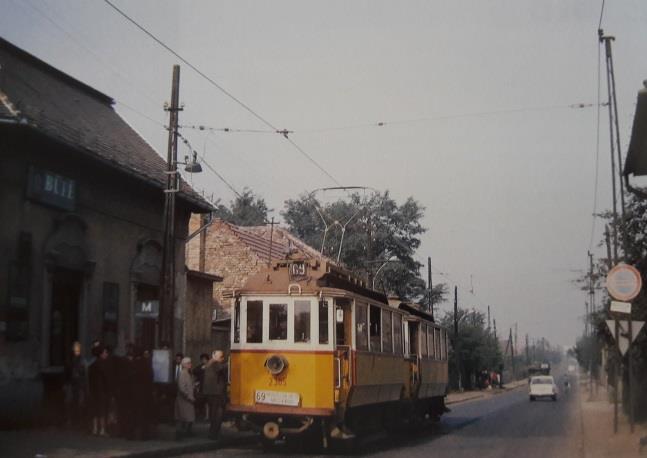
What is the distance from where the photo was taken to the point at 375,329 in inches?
705

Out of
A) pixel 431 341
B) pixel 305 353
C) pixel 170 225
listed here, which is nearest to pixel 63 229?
pixel 170 225

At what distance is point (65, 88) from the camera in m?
21.2

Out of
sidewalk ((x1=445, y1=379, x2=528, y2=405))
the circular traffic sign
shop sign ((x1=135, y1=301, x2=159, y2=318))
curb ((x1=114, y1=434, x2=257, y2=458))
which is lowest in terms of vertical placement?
sidewalk ((x1=445, y1=379, x2=528, y2=405))

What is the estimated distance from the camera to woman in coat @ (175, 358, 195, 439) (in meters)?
17.0

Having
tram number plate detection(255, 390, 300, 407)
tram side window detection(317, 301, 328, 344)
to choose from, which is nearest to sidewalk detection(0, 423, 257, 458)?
tram number plate detection(255, 390, 300, 407)

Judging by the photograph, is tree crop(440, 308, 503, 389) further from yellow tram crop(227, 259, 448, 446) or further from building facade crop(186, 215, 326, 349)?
yellow tram crop(227, 259, 448, 446)

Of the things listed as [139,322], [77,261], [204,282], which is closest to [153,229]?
[139,322]

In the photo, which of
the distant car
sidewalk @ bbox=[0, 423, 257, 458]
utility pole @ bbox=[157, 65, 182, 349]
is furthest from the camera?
the distant car

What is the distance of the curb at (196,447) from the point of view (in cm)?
Answer: 1390

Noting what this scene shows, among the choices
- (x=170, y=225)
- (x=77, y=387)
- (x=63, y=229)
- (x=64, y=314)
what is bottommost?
(x=77, y=387)

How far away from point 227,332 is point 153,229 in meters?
7.63

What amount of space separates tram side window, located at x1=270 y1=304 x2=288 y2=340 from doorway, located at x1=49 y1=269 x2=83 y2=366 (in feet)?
14.9

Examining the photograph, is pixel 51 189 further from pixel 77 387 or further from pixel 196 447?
pixel 196 447

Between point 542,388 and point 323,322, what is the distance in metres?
42.0
